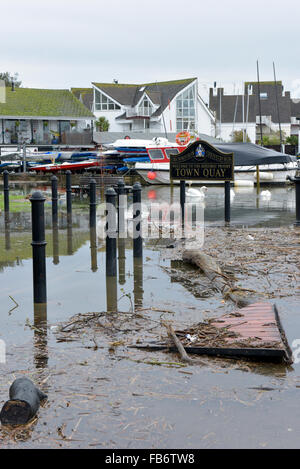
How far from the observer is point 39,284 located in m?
7.27

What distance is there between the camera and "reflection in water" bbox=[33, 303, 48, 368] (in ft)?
18.0

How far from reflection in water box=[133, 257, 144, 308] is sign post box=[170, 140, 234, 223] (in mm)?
5602

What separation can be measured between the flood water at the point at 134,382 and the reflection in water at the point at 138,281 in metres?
0.03

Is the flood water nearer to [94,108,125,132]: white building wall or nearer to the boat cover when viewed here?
the boat cover

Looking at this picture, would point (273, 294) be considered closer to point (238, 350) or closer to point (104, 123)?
point (238, 350)

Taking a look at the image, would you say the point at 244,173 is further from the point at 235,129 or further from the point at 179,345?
the point at 235,129

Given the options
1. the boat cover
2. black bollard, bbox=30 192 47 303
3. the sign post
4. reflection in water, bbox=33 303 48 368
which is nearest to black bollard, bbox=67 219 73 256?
the sign post

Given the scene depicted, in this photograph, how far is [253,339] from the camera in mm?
5621

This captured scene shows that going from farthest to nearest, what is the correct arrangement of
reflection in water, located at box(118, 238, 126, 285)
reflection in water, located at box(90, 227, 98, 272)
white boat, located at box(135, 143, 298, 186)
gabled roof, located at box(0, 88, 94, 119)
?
gabled roof, located at box(0, 88, 94, 119)
white boat, located at box(135, 143, 298, 186)
reflection in water, located at box(90, 227, 98, 272)
reflection in water, located at box(118, 238, 126, 285)

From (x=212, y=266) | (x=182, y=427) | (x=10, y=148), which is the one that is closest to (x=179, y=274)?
(x=212, y=266)

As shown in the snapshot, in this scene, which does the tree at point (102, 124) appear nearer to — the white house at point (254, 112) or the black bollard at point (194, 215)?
the white house at point (254, 112)

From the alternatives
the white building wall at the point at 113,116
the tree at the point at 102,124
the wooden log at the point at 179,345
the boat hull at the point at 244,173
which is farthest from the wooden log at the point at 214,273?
the white building wall at the point at 113,116
